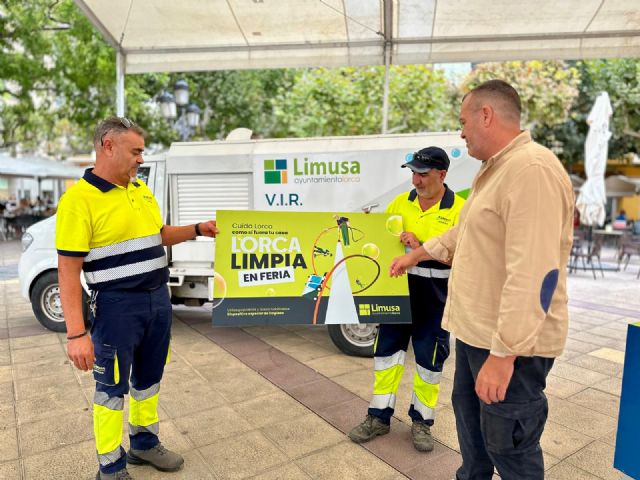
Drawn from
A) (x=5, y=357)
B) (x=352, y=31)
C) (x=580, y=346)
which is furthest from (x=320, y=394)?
(x=352, y=31)

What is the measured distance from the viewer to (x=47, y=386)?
14.0 ft

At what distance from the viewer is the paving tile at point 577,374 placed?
15.4 ft

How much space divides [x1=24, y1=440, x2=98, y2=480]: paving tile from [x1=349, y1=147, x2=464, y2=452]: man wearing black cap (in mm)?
1723

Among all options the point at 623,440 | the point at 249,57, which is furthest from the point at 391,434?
the point at 249,57

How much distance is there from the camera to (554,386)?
14.9ft

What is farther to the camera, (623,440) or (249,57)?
(249,57)

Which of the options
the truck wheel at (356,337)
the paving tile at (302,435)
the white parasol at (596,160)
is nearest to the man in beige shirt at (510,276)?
the paving tile at (302,435)

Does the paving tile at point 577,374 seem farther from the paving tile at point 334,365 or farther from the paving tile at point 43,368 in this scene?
the paving tile at point 43,368

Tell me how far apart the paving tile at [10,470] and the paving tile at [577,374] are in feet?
15.3

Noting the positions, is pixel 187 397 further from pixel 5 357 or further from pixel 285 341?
pixel 5 357

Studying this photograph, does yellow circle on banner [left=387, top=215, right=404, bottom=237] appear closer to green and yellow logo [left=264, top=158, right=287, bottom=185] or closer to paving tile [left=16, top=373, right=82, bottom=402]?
green and yellow logo [left=264, top=158, right=287, bottom=185]

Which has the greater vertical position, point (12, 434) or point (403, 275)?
point (403, 275)

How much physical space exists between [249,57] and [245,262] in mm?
4314

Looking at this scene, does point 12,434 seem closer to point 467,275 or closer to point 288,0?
point 467,275
